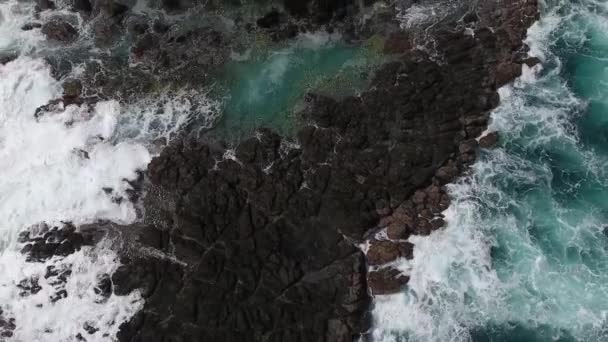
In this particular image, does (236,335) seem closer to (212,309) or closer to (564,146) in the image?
(212,309)

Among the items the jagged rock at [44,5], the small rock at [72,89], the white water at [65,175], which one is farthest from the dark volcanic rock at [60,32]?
the small rock at [72,89]

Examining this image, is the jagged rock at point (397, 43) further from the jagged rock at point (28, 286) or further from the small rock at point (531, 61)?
the jagged rock at point (28, 286)

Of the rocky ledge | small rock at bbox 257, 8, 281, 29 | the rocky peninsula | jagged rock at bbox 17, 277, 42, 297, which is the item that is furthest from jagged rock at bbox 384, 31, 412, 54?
jagged rock at bbox 17, 277, 42, 297

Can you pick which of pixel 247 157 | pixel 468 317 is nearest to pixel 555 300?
pixel 468 317

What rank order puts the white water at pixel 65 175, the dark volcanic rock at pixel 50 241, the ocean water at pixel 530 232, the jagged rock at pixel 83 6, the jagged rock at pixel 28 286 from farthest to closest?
the jagged rock at pixel 83 6
the dark volcanic rock at pixel 50 241
the jagged rock at pixel 28 286
the white water at pixel 65 175
the ocean water at pixel 530 232

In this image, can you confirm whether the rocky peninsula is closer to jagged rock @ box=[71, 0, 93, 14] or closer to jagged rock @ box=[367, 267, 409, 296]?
jagged rock @ box=[367, 267, 409, 296]

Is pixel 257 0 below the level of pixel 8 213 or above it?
above

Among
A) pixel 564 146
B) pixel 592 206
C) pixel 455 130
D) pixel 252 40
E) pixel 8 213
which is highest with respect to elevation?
pixel 252 40

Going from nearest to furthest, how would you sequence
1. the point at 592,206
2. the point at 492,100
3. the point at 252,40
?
the point at 592,206 → the point at 492,100 → the point at 252,40
